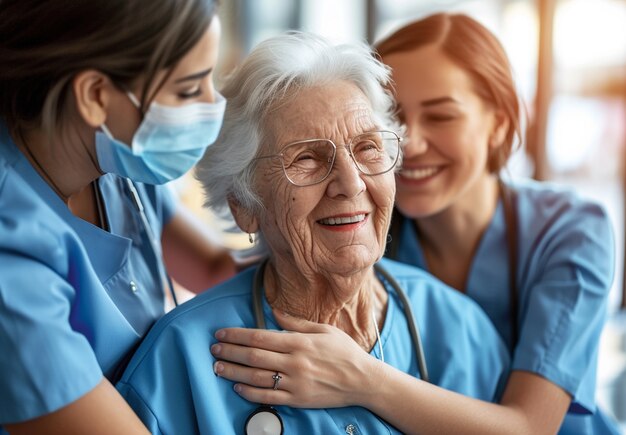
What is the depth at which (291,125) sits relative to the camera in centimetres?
147

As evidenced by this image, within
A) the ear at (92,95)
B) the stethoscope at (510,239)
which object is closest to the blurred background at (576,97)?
the stethoscope at (510,239)

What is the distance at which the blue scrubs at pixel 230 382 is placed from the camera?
4.57ft

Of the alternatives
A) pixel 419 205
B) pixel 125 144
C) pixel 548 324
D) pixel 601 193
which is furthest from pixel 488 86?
pixel 601 193

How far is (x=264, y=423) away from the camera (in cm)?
140

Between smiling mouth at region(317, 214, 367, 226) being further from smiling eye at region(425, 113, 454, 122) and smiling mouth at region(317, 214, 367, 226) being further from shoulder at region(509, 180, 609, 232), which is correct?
shoulder at region(509, 180, 609, 232)

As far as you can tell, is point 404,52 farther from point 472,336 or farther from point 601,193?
point 601,193

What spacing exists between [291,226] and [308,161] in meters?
0.14

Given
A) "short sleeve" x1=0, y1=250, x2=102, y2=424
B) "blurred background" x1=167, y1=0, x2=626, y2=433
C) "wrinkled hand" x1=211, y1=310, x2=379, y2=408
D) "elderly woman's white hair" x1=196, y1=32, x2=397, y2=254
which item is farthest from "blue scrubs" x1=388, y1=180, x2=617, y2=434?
"blurred background" x1=167, y1=0, x2=626, y2=433

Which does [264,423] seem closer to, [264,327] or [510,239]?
[264,327]

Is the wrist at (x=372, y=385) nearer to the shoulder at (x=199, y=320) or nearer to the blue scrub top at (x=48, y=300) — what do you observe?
the shoulder at (x=199, y=320)

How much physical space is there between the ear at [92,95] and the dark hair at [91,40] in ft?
0.04

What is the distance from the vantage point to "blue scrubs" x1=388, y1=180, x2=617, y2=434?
1734mm

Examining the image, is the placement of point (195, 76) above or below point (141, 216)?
above

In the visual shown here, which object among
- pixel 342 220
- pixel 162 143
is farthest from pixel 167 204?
pixel 162 143
